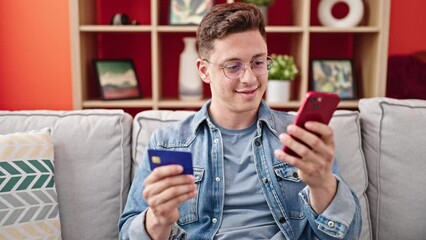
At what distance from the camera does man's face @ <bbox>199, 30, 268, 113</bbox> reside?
137 cm

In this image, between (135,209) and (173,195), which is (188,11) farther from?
(173,195)

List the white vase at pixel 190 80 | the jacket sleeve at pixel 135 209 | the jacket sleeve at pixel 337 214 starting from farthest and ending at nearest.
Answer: the white vase at pixel 190 80 < the jacket sleeve at pixel 135 209 < the jacket sleeve at pixel 337 214

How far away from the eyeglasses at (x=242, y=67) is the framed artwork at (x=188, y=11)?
1.02 m

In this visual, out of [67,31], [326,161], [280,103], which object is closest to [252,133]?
[326,161]

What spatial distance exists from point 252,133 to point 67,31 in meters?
1.59

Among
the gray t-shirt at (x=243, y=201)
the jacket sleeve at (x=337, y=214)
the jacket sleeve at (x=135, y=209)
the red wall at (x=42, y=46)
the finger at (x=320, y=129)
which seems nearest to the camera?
the finger at (x=320, y=129)

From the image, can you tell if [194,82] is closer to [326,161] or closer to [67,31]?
[67,31]

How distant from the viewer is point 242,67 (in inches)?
54.3

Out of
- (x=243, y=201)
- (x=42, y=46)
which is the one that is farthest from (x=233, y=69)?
(x=42, y=46)

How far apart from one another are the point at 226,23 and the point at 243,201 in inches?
20.2

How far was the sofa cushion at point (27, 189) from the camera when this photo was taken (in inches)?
58.7

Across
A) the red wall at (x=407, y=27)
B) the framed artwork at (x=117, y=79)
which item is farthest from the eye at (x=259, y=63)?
the red wall at (x=407, y=27)

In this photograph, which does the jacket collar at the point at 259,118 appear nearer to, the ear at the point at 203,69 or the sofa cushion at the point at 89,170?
the ear at the point at 203,69

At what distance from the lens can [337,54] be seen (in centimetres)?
270
